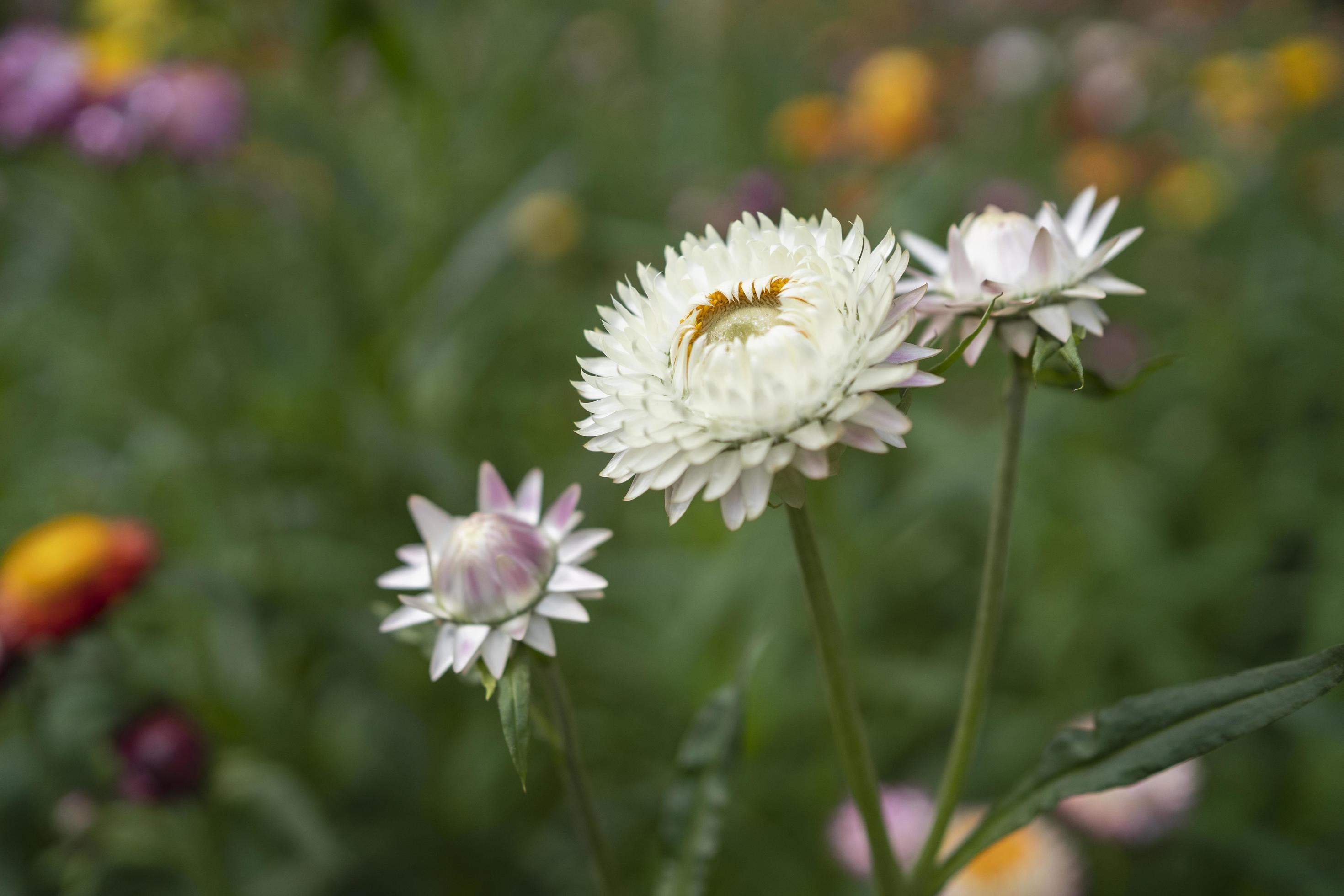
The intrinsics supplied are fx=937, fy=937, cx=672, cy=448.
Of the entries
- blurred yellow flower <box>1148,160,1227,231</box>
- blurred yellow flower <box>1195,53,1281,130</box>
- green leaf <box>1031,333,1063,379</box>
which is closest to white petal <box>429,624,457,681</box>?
green leaf <box>1031,333,1063,379</box>

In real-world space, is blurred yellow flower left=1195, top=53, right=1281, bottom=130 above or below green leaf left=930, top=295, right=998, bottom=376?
above

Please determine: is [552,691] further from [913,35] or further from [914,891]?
[913,35]

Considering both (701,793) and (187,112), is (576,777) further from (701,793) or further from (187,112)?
(187,112)

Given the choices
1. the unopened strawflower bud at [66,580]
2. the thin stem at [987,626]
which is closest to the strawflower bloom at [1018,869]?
the thin stem at [987,626]

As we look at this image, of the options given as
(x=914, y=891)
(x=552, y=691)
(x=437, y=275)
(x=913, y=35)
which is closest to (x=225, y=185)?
(x=437, y=275)

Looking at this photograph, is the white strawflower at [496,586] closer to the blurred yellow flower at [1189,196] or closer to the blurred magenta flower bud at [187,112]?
the blurred magenta flower bud at [187,112]

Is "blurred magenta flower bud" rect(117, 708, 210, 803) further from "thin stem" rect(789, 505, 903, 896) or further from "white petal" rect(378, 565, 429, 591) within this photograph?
"thin stem" rect(789, 505, 903, 896)
